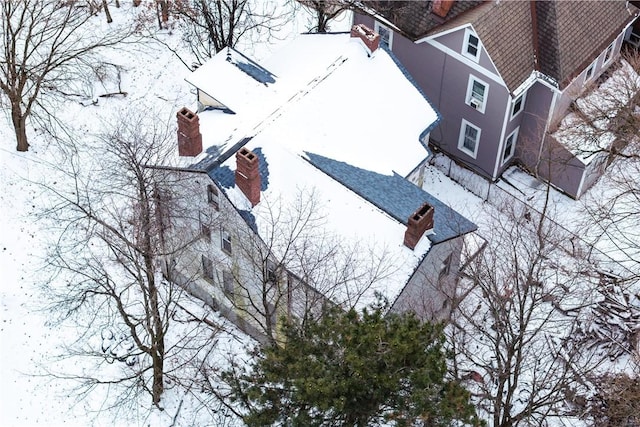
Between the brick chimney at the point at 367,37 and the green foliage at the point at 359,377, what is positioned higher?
the brick chimney at the point at 367,37

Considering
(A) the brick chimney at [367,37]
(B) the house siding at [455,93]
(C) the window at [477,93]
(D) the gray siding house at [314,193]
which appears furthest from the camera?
(C) the window at [477,93]

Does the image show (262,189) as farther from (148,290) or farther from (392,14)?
(392,14)

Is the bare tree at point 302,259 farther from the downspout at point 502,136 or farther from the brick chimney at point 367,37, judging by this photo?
the downspout at point 502,136

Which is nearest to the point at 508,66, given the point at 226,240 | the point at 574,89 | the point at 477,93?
the point at 477,93

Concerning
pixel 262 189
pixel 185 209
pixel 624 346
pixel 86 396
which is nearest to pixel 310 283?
pixel 262 189

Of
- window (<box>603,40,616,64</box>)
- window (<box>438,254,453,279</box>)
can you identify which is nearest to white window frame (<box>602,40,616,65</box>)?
window (<box>603,40,616,64</box>)

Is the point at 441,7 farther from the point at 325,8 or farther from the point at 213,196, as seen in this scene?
the point at 213,196

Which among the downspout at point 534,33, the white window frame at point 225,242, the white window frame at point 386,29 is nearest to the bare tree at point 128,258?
the white window frame at point 225,242
